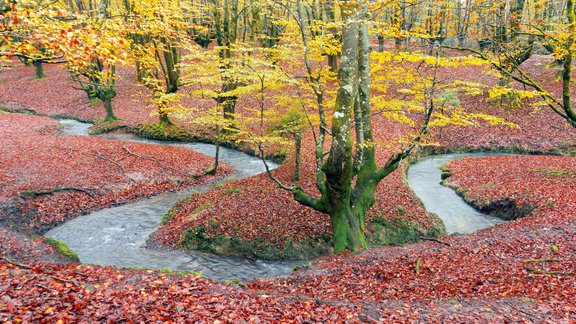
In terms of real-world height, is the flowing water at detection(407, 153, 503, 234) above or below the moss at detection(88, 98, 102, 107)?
below

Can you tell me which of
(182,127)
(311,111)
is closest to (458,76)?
(311,111)

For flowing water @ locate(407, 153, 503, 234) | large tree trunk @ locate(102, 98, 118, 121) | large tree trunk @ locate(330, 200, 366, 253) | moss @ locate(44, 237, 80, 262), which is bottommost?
flowing water @ locate(407, 153, 503, 234)

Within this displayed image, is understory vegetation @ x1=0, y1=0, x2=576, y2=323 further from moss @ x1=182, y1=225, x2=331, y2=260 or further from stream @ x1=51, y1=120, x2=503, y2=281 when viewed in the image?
stream @ x1=51, y1=120, x2=503, y2=281

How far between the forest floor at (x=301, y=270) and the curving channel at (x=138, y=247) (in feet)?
2.63


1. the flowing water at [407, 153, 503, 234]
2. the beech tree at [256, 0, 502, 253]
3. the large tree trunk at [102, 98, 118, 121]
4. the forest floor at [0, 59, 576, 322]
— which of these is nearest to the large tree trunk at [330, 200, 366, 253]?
the beech tree at [256, 0, 502, 253]

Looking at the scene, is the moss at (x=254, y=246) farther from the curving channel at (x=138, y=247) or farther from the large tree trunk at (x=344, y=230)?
the large tree trunk at (x=344, y=230)

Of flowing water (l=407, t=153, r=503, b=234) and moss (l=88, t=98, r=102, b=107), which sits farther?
moss (l=88, t=98, r=102, b=107)

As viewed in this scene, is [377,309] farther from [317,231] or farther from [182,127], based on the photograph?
[182,127]

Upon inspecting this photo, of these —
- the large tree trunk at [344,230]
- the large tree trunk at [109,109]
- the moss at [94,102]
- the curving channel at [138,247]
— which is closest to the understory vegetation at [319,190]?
the large tree trunk at [344,230]

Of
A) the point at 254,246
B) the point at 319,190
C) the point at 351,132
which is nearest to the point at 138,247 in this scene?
the point at 254,246

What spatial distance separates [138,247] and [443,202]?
12.3 meters

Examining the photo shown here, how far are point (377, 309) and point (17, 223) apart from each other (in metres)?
11.5

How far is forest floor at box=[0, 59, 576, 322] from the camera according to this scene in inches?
204

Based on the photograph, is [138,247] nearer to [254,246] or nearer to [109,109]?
[254,246]
